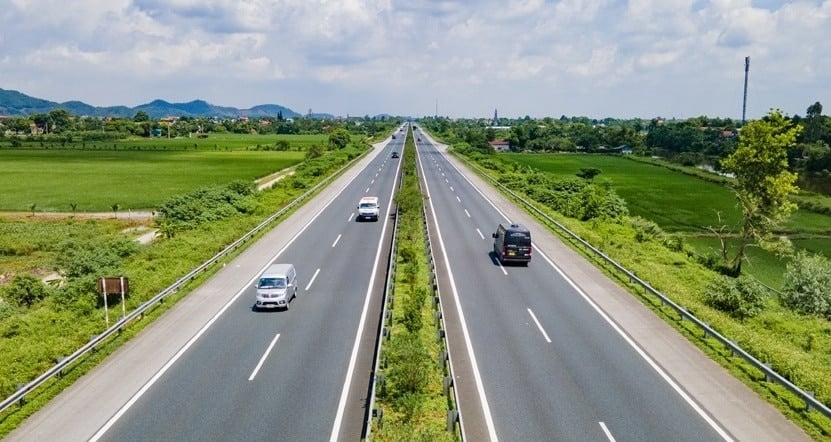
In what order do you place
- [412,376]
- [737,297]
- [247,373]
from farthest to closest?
[737,297] < [247,373] < [412,376]

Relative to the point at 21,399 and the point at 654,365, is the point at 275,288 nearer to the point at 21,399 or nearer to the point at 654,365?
the point at 21,399

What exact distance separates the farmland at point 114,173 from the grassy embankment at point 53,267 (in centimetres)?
978

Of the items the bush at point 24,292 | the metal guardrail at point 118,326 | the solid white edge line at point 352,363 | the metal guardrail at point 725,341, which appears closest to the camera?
the solid white edge line at point 352,363

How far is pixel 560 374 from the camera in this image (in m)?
20.6

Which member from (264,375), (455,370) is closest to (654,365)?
(455,370)

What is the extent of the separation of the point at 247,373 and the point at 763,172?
38258mm

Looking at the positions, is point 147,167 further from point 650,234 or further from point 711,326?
point 711,326

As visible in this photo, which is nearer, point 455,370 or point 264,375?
point 264,375

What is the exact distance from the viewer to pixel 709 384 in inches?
790

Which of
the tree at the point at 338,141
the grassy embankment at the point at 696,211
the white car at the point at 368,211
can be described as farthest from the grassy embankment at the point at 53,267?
the tree at the point at 338,141

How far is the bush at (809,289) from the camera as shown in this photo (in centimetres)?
3212

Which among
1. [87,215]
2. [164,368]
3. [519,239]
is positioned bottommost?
[87,215]

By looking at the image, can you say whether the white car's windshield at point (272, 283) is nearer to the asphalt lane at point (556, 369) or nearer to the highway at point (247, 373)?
the highway at point (247, 373)

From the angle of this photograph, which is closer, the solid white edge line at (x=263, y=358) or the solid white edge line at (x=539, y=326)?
the solid white edge line at (x=263, y=358)
